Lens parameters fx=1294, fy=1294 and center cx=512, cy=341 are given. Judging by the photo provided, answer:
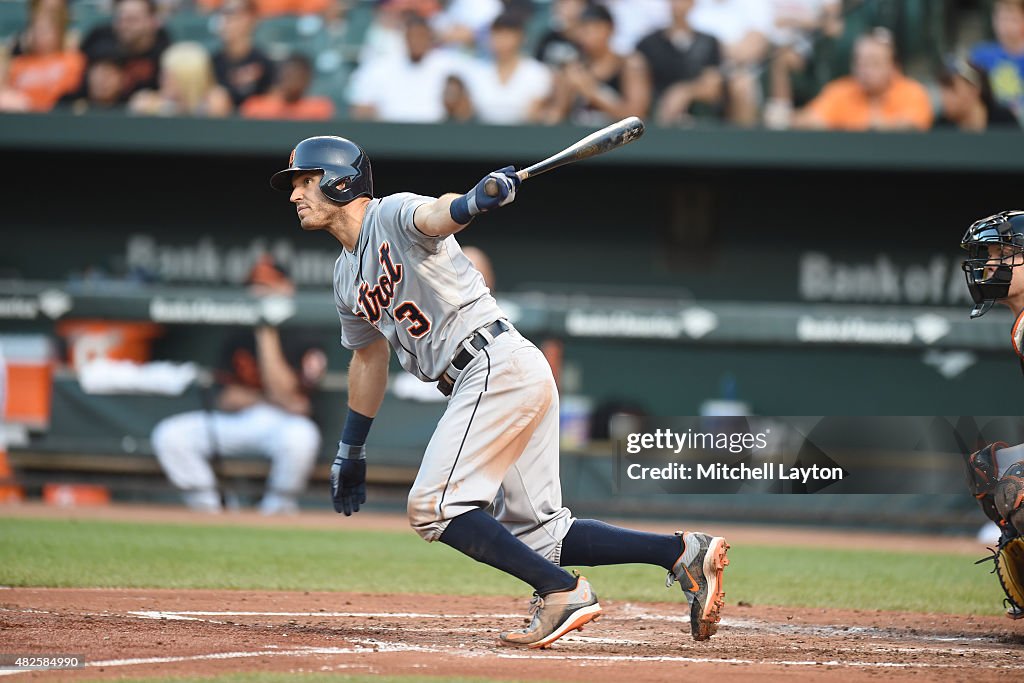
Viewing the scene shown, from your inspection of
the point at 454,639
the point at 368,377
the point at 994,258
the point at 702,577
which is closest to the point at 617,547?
the point at 702,577

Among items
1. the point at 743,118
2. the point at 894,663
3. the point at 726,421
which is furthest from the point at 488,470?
the point at 743,118

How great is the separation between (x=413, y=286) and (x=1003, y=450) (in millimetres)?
2119

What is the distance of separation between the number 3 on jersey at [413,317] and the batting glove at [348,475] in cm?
61

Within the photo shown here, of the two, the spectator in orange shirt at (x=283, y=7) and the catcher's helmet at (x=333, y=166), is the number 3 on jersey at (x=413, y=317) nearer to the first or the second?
the catcher's helmet at (x=333, y=166)

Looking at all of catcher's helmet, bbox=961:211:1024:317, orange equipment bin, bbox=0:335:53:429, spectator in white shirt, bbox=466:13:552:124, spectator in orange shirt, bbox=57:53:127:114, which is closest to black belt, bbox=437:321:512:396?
catcher's helmet, bbox=961:211:1024:317

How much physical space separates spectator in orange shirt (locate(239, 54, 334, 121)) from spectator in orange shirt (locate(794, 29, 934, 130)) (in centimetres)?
377

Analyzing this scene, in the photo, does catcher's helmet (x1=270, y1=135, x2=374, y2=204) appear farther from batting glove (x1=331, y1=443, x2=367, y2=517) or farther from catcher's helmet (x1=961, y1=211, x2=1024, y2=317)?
catcher's helmet (x1=961, y1=211, x2=1024, y2=317)

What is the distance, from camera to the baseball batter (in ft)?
12.5

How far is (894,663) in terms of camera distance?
3889 mm

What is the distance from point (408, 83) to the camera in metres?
10.4

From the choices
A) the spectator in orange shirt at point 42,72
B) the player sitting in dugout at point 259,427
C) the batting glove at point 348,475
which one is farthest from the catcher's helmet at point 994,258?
the spectator in orange shirt at point 42,72

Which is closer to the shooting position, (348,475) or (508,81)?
(348,475)

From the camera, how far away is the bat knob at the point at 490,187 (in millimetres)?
3586

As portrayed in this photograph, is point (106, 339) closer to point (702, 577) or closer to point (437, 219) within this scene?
point (437, 219)
